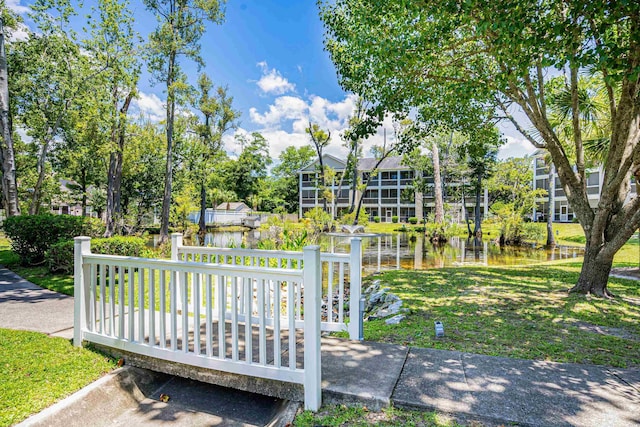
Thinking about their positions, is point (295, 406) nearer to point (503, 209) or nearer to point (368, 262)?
point (368, 262)

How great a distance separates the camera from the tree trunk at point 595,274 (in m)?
5.35

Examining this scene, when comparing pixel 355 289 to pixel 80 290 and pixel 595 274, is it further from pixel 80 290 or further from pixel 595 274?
pixel 595 274

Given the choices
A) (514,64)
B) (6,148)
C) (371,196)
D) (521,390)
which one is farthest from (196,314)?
(371,196)

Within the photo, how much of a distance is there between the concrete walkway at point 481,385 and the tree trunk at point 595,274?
3.16m

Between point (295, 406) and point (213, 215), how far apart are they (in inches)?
1214

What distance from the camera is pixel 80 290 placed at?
10.7 feet

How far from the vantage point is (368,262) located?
11797mm

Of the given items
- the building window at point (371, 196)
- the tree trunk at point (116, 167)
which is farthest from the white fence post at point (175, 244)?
the building window at point (371, 196)

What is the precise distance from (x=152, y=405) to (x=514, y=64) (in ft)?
18.5

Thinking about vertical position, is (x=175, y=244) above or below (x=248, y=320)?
above

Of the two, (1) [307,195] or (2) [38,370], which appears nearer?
(2) [38,370]

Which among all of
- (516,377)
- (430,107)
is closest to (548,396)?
(516,377)

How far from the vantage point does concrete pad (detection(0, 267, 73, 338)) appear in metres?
3.88

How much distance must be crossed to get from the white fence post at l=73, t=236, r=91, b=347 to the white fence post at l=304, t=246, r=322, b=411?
7.65 ft
